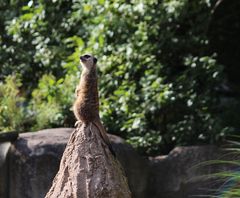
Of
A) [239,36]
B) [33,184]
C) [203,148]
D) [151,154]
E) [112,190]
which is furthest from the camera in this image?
[239,36]

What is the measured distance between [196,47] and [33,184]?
285 centimetres

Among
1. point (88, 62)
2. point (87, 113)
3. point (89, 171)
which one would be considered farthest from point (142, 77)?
point (89, 171)

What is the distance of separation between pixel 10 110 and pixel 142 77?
1.50 metres

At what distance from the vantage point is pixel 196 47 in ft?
28.8

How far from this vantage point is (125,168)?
24.1 feet

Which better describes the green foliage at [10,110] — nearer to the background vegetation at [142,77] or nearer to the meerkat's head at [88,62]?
the background vegetation at [142,77]

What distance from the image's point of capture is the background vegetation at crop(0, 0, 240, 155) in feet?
26.7

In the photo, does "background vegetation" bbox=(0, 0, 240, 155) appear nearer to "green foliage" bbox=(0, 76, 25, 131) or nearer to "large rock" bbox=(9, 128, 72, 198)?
"green foliage" bbox=(0, 76, 25, 131)

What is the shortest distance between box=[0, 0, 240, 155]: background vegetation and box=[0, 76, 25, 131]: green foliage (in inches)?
0.4

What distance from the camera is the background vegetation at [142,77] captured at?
815 cm

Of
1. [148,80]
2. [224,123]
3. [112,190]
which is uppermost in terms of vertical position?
[148,80]

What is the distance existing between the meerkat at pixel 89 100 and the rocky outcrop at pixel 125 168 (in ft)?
7.68

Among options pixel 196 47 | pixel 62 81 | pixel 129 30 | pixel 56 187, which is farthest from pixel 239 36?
pixel 56 187

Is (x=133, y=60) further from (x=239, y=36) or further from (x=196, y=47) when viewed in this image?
(x=239, y=36)
